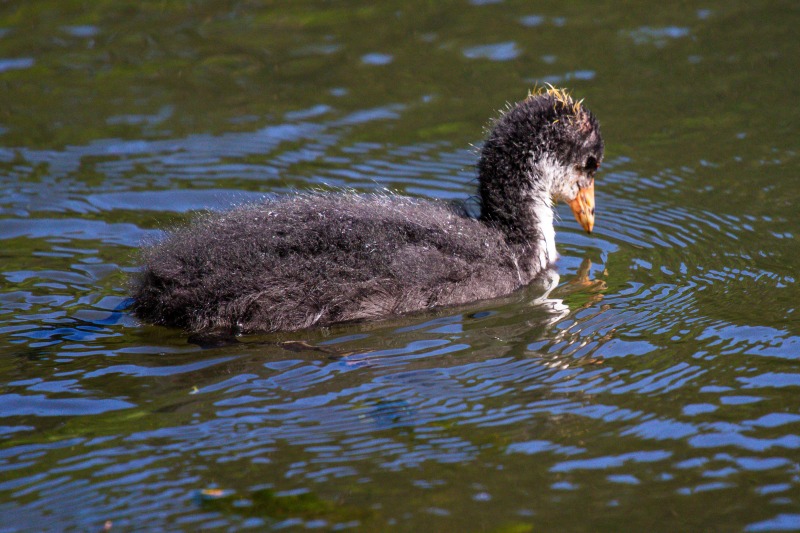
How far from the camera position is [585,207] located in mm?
7848

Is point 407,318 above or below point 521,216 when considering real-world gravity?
below

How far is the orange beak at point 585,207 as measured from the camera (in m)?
7.79

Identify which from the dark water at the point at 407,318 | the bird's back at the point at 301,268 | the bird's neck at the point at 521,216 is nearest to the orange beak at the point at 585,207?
the dark water at the point at 407,318

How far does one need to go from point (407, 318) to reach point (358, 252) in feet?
1.80

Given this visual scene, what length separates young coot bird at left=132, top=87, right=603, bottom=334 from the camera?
624cm

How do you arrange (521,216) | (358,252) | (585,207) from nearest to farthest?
(358,252)
(521,216)
(585,207)

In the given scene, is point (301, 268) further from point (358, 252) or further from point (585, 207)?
point (585, 207)

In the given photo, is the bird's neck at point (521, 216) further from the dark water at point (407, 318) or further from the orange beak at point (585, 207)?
the orange beak at point (585, 207)

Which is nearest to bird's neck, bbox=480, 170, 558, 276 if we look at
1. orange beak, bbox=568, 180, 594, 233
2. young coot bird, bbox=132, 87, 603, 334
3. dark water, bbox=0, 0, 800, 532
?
young coot bird, bbox=132, 87, 603, 334

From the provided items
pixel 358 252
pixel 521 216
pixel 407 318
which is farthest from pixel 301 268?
pixel 521 216

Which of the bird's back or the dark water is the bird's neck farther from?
the bird's back

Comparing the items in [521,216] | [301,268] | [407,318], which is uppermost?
[521,216]

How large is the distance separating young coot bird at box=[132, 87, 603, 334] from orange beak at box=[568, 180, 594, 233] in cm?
55

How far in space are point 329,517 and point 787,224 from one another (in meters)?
5.00
